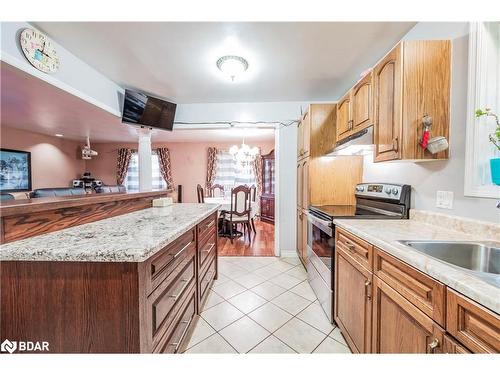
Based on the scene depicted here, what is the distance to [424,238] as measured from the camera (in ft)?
3.53

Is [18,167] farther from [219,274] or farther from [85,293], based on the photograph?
[85,293]

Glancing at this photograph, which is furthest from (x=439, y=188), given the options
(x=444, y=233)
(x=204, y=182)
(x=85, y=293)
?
(x=204, y=182)

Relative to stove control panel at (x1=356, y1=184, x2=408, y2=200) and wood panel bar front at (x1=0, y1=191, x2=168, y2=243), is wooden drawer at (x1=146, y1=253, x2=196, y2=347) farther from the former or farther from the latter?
stove control panel at (x1=356, y1=184, x2=408, y2=200)

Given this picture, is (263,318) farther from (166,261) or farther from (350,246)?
(166,261)

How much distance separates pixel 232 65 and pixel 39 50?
159 cm

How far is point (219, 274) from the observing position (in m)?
2.54

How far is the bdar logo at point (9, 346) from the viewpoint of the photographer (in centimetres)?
83

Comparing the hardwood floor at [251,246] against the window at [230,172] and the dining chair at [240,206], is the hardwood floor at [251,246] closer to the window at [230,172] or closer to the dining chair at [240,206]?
the dining chair at [240,206]

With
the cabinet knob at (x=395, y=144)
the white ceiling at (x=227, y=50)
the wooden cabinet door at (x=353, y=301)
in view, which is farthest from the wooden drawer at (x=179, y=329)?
the white ceiling at (x=227, y=50)

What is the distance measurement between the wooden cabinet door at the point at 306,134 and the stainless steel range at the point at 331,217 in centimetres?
72

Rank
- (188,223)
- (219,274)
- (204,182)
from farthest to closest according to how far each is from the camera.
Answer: (204,182)
(219,274)
(188,223)

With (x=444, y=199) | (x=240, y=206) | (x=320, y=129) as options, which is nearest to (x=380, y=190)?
(x=444, y=199)

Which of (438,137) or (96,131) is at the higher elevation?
(96,131)
